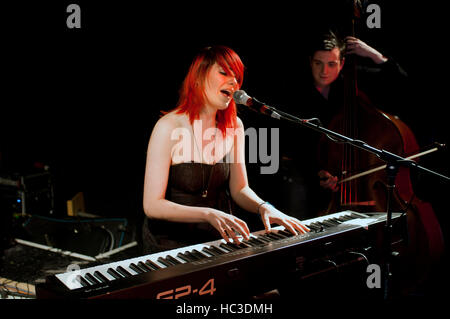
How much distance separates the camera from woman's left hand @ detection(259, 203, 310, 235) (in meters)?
1.90

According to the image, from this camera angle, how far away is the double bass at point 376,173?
2.62 meters

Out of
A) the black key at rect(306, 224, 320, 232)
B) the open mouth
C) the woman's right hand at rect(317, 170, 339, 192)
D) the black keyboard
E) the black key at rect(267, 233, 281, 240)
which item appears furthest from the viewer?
the woman's right hand at rect(317, 170, 339, 192)

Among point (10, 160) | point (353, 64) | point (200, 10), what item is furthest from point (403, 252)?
point (10, 160)

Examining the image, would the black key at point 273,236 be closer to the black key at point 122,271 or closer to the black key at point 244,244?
the black key at point 244,244

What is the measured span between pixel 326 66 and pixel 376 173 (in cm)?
114

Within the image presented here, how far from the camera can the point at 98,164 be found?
5.21m

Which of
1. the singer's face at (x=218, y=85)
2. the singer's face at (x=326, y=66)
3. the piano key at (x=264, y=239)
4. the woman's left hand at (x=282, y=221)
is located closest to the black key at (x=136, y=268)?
the piano key at (x=264, y=239)

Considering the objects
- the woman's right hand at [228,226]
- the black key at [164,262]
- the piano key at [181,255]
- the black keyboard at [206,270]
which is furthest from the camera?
the woman's right hand at [228,226]

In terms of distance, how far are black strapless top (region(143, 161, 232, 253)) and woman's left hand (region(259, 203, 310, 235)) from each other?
0.40m

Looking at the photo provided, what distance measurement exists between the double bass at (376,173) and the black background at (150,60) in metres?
0.80

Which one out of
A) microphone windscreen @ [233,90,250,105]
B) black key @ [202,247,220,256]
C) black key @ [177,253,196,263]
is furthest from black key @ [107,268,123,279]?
microphone windscreen @ [233,90,250,105]

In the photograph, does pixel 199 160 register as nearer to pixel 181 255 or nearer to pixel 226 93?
pixel 226 93

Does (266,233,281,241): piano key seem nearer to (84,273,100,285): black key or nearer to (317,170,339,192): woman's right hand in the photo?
(84,273,100,285): black key
